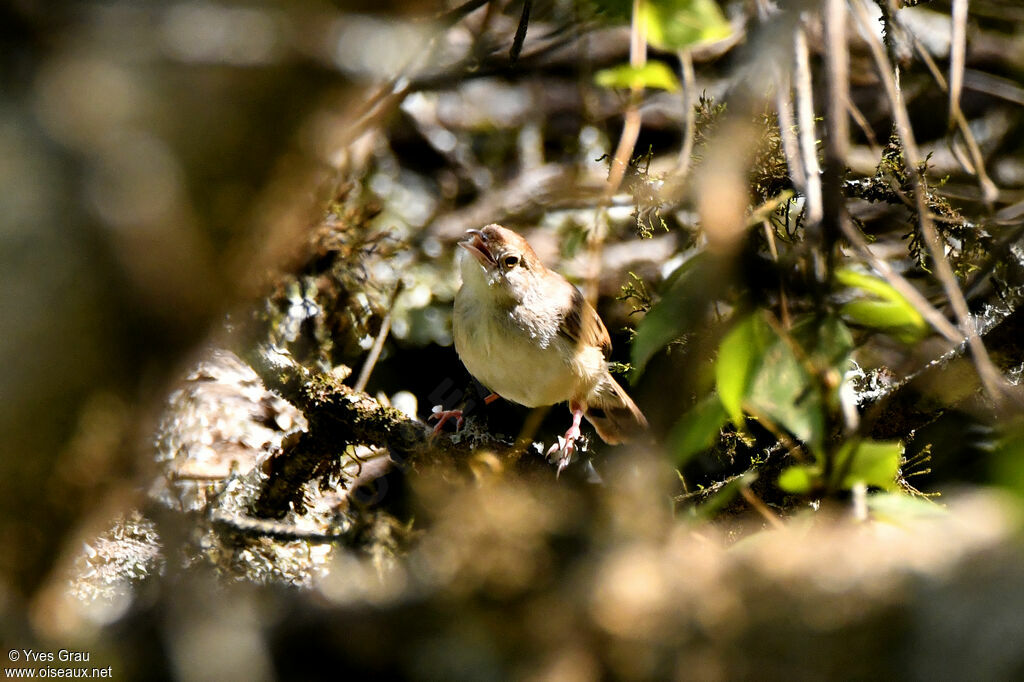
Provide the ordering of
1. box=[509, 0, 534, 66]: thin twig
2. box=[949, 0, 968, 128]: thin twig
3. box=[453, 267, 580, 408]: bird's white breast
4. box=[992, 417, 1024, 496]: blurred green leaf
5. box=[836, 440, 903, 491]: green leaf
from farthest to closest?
box=[453, 267, 580, 408]: bird's white breast → box=[509, 0, 534, 66]: thin twig → box=[949, 0, 968, 128]: thin twig → box=[836, 440, 903, 491]: green leaf → box=[992, 417, 1024, 496]: blurred green leaf

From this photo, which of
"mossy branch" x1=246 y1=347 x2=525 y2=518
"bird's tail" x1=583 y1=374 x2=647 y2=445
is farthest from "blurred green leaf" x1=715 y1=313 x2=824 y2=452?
"bird's tail" x1=583 y1=374 x2=647 y2=445

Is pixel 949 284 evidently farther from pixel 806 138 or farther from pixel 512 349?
pixel 512 349

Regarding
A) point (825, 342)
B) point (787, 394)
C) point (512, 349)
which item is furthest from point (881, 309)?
point (512, 349)

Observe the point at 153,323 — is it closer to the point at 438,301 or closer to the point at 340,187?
the point at 340,187

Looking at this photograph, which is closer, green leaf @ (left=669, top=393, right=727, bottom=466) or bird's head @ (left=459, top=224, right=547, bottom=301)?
green leaf @ (left=669, top=393, right=727, bottom=466)

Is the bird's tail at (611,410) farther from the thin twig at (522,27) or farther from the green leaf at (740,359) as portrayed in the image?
the green leaf at (740,359)

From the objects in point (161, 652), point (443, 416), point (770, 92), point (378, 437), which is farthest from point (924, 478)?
point (161, 652)

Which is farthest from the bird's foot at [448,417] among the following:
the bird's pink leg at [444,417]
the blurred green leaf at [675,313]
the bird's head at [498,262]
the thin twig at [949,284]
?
the thin twig at [949,284]

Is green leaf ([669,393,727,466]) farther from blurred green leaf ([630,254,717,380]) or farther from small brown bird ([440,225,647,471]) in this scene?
small brown bird ([440,225,647,471])
